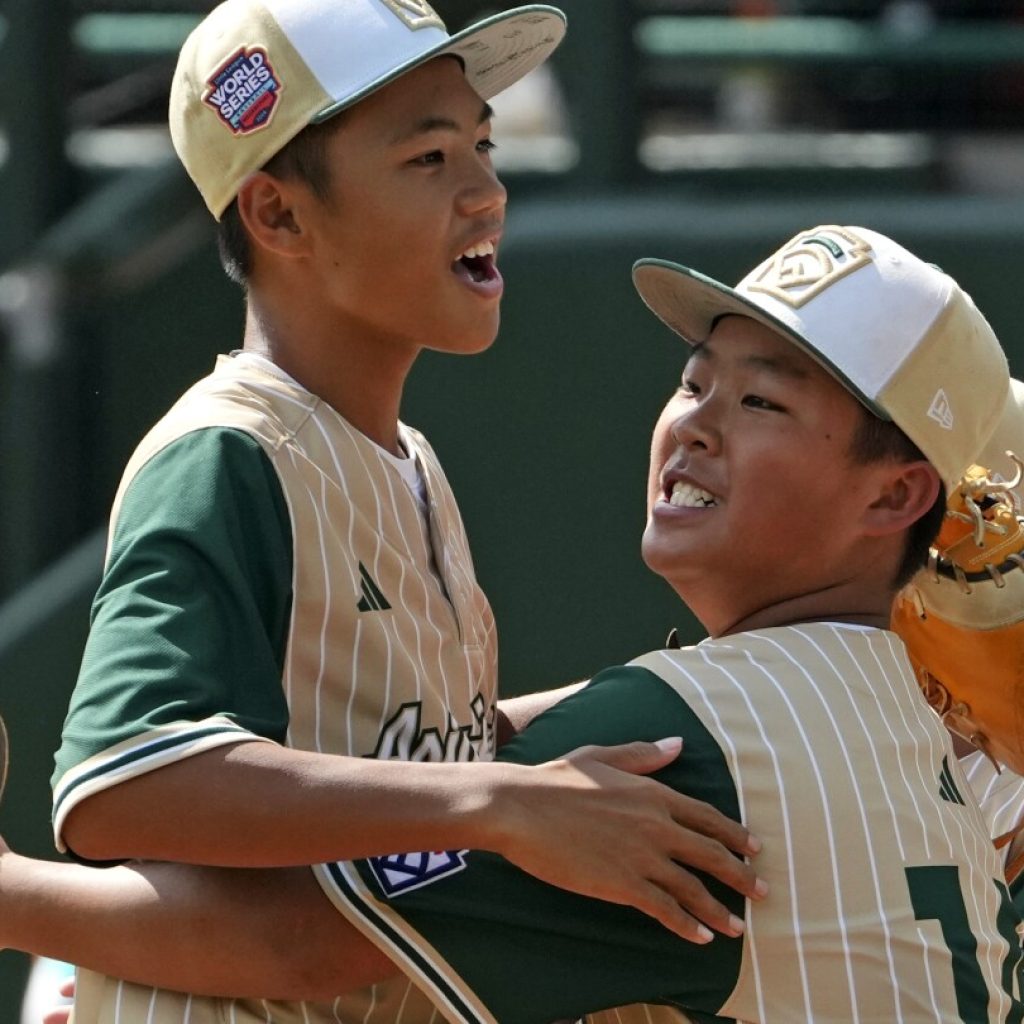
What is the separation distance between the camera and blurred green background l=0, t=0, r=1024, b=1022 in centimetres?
495

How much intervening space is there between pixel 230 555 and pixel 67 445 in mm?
3774

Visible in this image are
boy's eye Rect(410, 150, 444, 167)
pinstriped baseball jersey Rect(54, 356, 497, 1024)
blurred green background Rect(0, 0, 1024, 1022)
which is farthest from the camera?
blurred green background Rect(0, 0, 1024, 1022)

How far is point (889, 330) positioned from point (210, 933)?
1062 mm

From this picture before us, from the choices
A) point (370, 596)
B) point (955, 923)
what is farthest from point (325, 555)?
point (955, 923)

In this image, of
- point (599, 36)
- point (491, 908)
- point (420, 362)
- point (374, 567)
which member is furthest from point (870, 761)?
point (599, 36)

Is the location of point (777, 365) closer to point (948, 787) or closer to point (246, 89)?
point (948, 787)

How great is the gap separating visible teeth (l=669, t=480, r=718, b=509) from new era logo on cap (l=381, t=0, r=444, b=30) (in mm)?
712

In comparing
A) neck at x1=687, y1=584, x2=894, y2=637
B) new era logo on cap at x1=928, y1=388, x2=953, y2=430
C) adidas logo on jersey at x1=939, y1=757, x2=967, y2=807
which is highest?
new era logo on cap at x1=928, y1=388, x2=953, y2=430

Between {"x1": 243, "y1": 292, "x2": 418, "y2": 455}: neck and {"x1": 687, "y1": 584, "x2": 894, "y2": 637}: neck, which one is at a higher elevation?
{"x1": 243, "y1": 292, "x2": 418, "y2": 455}: neck

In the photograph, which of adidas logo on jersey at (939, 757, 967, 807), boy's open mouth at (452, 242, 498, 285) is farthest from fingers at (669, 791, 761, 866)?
boy's open mouth at (452, 242, 498, 285)

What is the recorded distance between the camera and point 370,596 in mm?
2445

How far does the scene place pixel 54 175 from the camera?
5977 mm

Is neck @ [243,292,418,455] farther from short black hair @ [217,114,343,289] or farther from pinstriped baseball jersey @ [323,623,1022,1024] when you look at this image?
pinstriped baseball jersey @ [323,623,1022,1024]

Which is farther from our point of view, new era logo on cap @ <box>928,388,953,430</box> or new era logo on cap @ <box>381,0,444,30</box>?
new era logo on cap @ <box>381,0,444,30</box>
